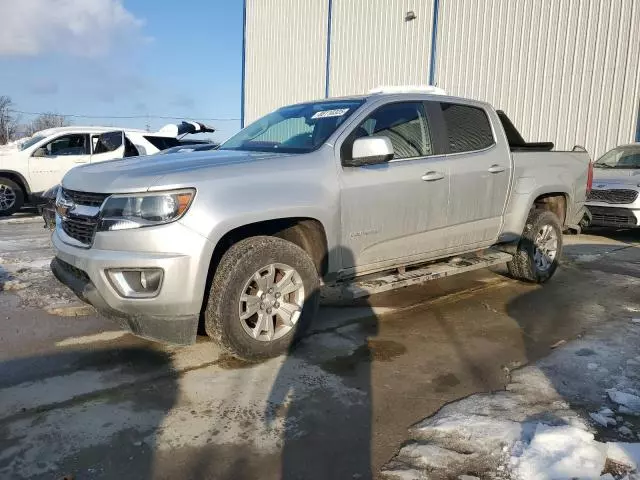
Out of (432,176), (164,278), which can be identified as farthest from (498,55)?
(164,278)

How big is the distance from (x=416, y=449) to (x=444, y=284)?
11.6 ft

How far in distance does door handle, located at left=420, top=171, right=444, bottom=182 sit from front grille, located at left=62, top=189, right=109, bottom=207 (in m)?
2.45

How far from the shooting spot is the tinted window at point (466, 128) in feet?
15.8

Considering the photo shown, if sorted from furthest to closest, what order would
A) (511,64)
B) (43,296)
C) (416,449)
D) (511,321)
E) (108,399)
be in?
(511,64) → (43,296) → (511,321) → (108,399) → (416,449)

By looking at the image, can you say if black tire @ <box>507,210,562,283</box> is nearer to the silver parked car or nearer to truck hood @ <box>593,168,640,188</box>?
the silver parked car

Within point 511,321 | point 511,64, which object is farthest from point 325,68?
point 511,321

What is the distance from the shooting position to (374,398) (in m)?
3.17

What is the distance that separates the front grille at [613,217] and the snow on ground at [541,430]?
6163 millimetres

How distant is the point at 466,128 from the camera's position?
16.5 ft

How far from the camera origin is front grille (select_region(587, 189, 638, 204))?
9.00 meters

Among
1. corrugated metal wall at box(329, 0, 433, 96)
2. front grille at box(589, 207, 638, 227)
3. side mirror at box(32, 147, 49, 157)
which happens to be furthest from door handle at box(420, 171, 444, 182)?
corrugated metal wall at box(329, 0, 433, 96)

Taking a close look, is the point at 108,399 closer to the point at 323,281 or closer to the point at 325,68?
the point at 323,281

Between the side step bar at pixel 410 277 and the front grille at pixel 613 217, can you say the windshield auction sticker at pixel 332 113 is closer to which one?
the side step bar at pixel 410 277

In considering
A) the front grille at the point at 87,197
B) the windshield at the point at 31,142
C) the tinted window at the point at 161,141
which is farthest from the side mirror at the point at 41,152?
the front grille at the point at 87,197
